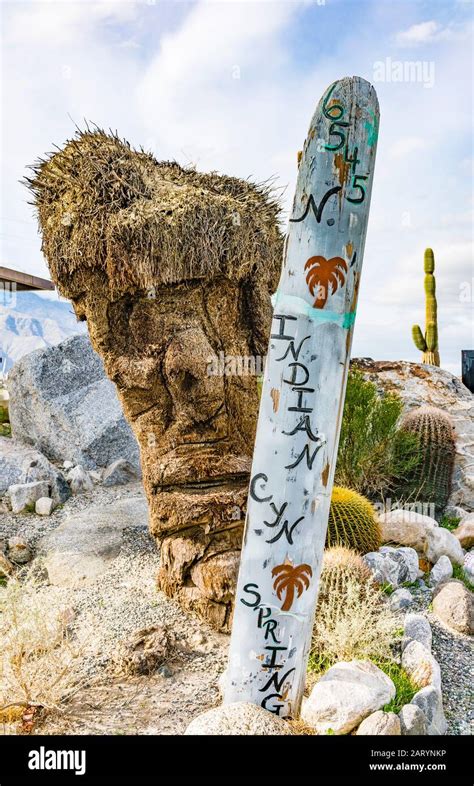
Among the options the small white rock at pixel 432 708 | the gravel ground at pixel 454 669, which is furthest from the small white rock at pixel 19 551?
the small white rock at pixel 432 708

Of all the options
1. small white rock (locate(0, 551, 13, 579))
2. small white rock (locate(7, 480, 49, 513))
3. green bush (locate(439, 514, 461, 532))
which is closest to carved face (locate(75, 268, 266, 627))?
small white rock (locate(0, 551, 13, 579))

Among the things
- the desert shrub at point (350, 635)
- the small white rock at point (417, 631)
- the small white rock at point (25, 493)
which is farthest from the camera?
the small white rock at point (25, 493)

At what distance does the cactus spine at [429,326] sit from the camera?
48.2 feet

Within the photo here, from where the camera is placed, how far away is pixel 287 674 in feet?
10.4

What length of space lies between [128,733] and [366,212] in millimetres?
2866

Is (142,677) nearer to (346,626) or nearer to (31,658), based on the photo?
(31,658)

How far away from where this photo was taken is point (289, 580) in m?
3.10

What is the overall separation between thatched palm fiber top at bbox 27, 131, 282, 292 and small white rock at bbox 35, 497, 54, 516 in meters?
3.73

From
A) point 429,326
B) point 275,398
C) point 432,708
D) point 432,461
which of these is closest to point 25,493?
point 432,461

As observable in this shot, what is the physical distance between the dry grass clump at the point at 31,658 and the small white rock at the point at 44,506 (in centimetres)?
362

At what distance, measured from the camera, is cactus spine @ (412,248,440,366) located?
14.7 metres

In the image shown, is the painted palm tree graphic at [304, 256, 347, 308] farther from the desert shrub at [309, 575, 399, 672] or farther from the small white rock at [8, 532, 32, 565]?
the small white rock at [8, 532, 32, 565]

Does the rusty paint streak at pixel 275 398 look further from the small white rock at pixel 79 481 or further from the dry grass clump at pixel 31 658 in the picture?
the small white rock at pixel 79 481
